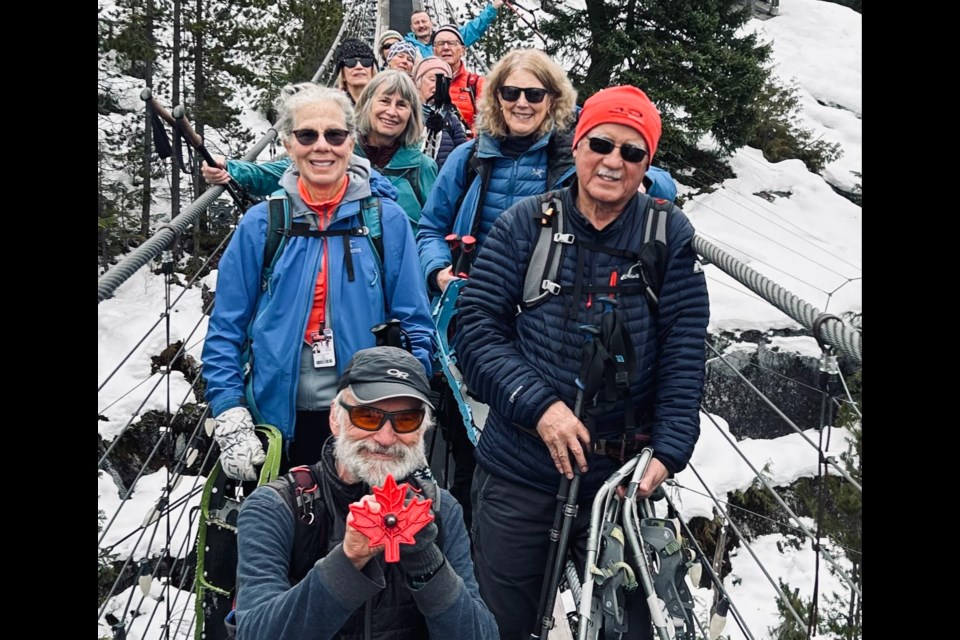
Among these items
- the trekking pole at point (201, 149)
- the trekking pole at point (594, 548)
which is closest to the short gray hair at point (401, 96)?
the trekking pole at point (201, 149)

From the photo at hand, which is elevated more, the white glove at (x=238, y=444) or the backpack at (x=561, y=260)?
the backpack at (x=561, y=260)

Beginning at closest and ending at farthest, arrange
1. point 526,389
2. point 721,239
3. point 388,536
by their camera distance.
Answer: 1. point 388,536
2. point 526,389
3. point 721,239

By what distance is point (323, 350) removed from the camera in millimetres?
2990

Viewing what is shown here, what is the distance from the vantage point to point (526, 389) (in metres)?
2.60

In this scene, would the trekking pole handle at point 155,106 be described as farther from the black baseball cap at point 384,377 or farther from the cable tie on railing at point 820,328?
the cable tie on railing at point 820,328

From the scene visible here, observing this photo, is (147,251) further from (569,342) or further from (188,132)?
(569,342)

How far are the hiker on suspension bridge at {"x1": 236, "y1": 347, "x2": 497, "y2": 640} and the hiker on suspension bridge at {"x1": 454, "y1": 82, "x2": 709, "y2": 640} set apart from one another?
0.43 metres

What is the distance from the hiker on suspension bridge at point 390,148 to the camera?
14.0ft

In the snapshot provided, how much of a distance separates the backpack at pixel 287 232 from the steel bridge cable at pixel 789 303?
3.92 feet

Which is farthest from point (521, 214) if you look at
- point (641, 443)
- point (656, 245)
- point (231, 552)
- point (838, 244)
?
point (838, 244)

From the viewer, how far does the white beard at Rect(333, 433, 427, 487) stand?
2.21 meters
